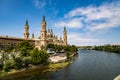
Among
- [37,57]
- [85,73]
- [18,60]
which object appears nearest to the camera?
[85,73]

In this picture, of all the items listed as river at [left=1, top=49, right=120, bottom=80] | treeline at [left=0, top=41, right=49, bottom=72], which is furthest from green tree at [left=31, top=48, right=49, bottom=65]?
river at [left=1, top=49, right=120, bottom=80]

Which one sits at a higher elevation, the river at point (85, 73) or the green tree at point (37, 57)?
the green tree at point (37, 57)

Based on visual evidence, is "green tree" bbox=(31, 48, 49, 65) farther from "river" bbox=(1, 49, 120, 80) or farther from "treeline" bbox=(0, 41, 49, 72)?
"river" bbox=(1, 49, 120, 80)

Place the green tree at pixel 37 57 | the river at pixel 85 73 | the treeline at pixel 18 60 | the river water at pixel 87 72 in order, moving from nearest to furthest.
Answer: the river at pixel 85 73
the river water at pixel 87 72
the treeline at pixel 18 60
the green tree at pixel 37 57

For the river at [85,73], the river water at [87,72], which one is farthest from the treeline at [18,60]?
the river water at [87,72]

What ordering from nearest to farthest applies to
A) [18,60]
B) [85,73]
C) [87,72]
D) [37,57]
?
[85,73]
[87,72]
[18,60]
[37,57]

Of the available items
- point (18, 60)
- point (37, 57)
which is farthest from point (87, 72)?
point (18, 60)

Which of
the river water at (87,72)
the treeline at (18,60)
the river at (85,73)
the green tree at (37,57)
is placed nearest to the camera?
the river at (85,73)

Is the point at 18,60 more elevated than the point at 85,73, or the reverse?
the point at 18,60

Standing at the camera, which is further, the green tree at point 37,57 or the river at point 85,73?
the green tree at point 37,57

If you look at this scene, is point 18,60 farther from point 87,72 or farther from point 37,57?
point 87,72

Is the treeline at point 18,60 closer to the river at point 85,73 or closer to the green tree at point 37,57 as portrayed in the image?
the green tree at point 37,57

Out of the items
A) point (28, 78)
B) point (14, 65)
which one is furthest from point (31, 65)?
point (28, 78)

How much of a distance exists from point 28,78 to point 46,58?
2252 cm
